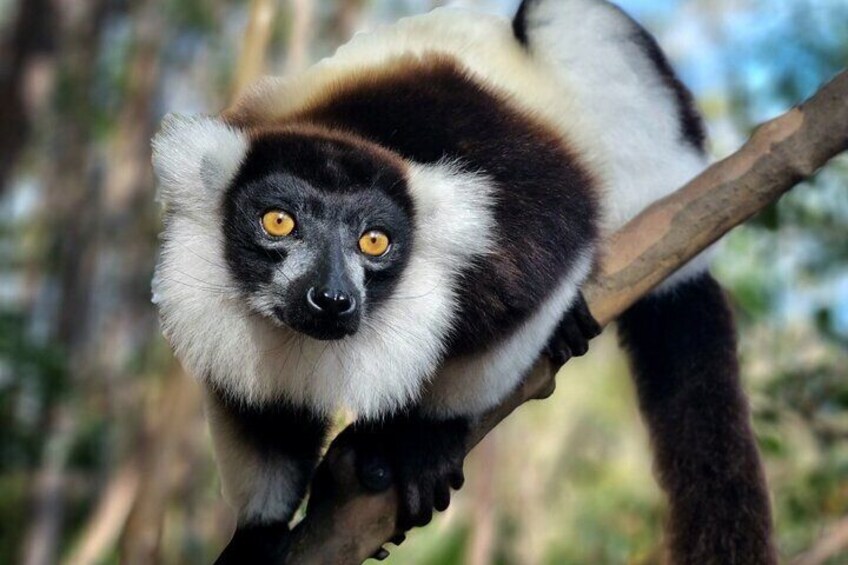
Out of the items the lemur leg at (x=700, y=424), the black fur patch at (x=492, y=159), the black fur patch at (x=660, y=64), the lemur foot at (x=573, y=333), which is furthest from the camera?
the black fur patch at (x=660, y=64)

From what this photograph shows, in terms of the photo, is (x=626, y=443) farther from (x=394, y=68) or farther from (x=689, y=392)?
(x=394, y=68)

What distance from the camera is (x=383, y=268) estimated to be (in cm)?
251

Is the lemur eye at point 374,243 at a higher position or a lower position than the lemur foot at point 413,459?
higher

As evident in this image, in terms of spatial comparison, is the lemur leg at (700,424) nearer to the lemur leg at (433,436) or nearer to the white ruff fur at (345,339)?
the lemur leg at (433,436)

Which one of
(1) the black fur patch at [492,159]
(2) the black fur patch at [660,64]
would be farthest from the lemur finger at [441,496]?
(2) the black fur patch at [660,64]

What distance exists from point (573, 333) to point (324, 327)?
2.63 ft

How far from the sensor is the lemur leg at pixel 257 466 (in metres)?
2.76

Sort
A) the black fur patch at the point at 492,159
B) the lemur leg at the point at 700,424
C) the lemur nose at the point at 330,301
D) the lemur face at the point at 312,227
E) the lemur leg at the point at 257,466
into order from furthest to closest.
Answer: the lemur leg at the point at 700,424 → the lemur leg at the point at 257,466 → the black fur patch at the point at 492,159 → the lemur face at the point at 312,227 → the lemur nose at the point at 330,301

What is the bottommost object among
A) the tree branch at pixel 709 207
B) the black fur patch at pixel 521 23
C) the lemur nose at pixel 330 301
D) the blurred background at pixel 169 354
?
the blurred background at pixel 169 354

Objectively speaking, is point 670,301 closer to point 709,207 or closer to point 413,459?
point 709,207

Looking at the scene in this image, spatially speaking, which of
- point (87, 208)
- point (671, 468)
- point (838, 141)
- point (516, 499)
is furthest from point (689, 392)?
point (87, 208)

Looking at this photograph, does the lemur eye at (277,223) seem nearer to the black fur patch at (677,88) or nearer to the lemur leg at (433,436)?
the lemur leg at (433,436)

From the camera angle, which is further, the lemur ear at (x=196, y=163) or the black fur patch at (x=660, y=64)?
the black fur patch at (x=660, y=64)

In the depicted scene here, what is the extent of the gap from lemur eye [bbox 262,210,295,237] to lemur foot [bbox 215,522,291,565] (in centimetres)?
75
